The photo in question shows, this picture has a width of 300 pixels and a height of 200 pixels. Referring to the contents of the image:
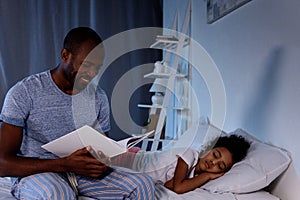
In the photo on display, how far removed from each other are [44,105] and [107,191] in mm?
379

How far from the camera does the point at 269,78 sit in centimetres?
149

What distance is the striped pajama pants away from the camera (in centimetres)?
113

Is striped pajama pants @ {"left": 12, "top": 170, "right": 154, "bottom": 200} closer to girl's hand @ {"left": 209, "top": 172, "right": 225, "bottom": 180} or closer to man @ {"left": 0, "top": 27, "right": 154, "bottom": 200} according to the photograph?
man @ {"left": 0, "top": 27, "right": 154, "bottom": 200}

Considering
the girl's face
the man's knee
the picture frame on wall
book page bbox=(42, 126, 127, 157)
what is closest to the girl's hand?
the girl's face

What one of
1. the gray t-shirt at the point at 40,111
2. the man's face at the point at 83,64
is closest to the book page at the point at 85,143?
the gray t-shirt at the point at 40,111

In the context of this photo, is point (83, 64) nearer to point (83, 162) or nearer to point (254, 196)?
point (83, 162)

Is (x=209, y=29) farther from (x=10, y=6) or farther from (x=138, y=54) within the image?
(x=10, y=6)

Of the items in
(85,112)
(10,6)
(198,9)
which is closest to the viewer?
(85,112)

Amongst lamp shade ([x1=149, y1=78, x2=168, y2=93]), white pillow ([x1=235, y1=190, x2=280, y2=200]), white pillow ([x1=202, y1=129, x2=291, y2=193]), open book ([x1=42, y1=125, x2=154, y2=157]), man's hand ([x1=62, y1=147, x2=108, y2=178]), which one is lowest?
white pillow ([x1=235, y1=190, x2=280, y2=200])

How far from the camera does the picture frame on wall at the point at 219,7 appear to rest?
1.79 meters

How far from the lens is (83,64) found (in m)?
1.35

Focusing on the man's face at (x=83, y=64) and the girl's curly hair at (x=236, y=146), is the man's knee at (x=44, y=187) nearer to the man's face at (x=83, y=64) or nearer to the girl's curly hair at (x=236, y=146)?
the man's face at (x=83, y=64)

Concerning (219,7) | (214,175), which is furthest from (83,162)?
(219,7)

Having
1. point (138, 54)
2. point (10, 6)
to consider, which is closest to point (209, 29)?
point (138, 54)
